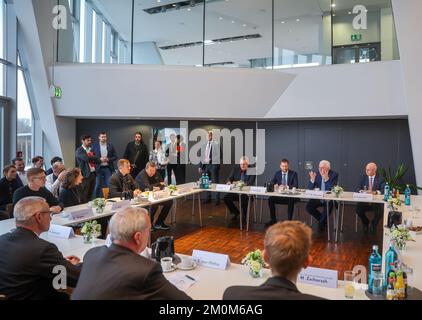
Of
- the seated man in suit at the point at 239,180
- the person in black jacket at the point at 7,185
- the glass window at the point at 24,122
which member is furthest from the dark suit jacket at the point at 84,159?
the seated man in suit at the point at 239,180

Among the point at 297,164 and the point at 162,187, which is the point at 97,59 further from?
the point at 297,164

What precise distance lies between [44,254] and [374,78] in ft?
22.5

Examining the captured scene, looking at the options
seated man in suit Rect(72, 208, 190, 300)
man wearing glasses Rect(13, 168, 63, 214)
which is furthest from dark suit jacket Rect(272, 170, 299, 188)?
seated man in suit Rect(72, 208, 190, 300)

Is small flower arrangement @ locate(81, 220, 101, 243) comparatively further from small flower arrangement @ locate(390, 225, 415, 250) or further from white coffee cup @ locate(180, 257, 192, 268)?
small flower arrangement @ locate(390, 225, 415, 250)

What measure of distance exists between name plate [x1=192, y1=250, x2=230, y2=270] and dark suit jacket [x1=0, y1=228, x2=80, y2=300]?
0.91 metres

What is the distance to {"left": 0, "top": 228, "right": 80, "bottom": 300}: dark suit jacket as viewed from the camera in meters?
2.00

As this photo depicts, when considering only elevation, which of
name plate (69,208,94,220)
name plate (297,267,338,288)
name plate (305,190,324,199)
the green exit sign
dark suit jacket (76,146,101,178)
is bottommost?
name plate (297,267,338,288)

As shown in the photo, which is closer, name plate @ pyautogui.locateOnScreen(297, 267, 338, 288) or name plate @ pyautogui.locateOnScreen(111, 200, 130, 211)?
name plate @ pyautogui.locateOnScreen(297, 267, 338, 288)

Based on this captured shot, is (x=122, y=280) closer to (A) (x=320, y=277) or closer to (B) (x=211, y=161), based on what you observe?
(A) (x=320, y=277)

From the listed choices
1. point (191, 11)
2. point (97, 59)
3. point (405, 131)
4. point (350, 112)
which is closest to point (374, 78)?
point (350, 112)

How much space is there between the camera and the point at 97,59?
806 cm

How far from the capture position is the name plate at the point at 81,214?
12.8 feet

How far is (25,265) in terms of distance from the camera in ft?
6.56

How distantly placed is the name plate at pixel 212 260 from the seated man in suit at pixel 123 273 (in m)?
0.87
